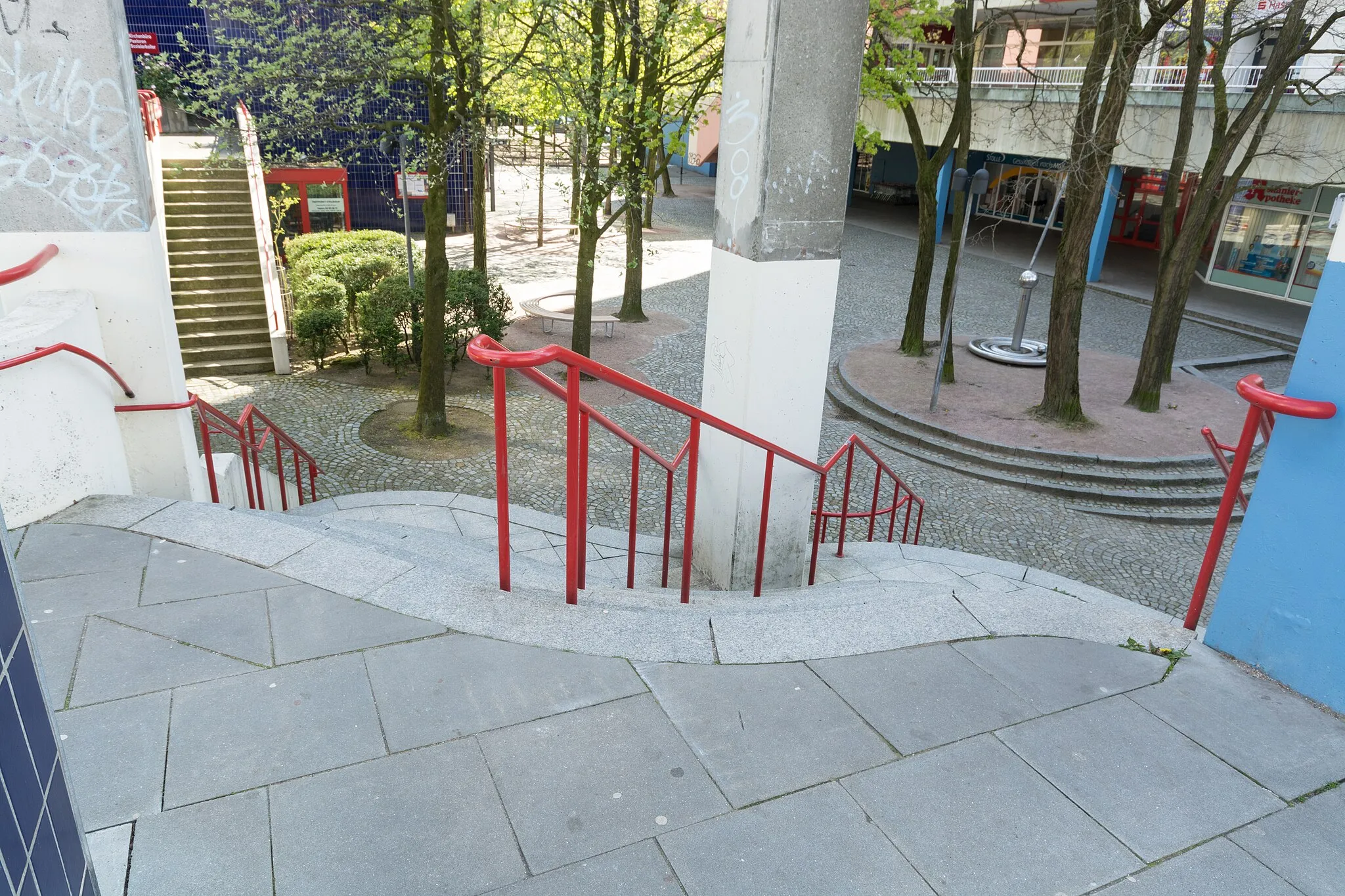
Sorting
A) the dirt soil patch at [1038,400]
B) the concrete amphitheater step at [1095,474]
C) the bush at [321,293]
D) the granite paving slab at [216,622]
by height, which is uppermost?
the granite paving slab at [216,622]

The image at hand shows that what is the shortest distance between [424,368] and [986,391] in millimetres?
8037

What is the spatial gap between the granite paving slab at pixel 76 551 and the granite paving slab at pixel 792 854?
9.72 ft

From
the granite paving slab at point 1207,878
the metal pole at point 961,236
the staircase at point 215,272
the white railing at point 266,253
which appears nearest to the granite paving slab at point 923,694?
the granite paving slab at point 1207,878

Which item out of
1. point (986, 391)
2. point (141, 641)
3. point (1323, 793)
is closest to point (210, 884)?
point (141, 641)

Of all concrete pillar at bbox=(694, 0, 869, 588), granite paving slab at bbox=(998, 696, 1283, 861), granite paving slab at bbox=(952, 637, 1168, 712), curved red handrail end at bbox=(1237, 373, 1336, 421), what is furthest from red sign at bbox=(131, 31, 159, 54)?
granite paving slab at bbox=(998, 696, 1283, 861)

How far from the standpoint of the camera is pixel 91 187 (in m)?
4.73

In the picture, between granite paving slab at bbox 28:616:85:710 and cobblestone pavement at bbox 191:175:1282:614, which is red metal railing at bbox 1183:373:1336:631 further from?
granite paving slab at bbox 28:616:85:710

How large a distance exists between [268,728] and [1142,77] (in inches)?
965

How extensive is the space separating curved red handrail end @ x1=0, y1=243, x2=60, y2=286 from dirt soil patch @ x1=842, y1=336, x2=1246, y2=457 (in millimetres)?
9828

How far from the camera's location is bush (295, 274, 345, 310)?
504 inches

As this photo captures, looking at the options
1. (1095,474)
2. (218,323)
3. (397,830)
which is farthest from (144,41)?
(397,830)

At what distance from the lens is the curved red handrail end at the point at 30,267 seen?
4.29 metres

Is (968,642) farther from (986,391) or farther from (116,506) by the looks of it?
(986,391)

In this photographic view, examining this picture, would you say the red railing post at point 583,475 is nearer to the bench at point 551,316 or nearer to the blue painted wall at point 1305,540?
the blue painted wall at point 1305,540
